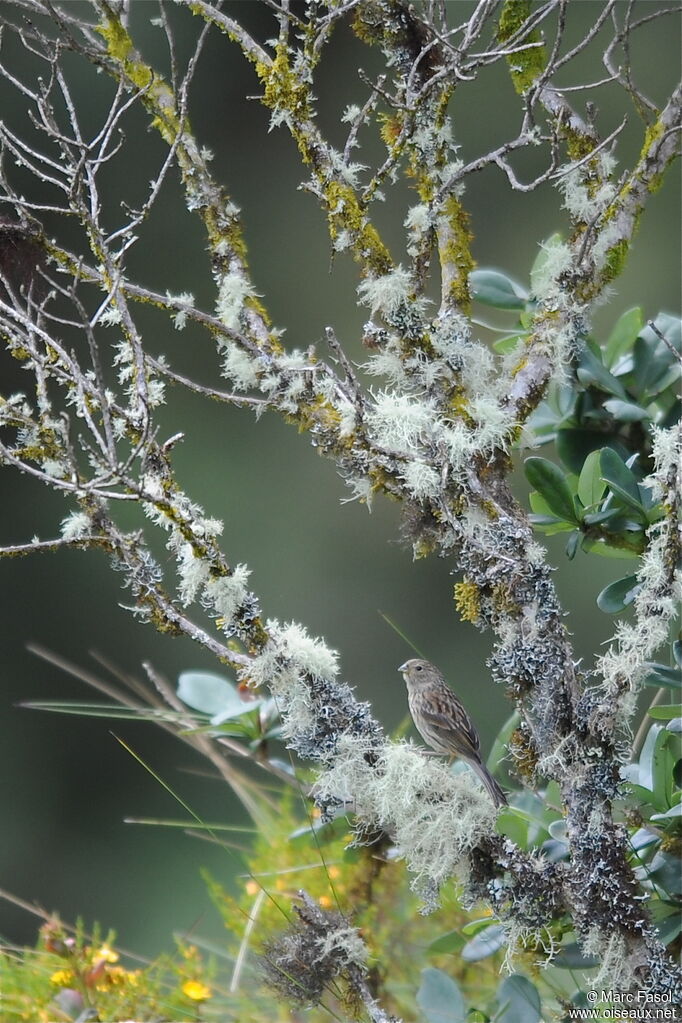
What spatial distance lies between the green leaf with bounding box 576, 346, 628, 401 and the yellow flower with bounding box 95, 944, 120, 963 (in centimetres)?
104

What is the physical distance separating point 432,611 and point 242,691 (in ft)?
14.8

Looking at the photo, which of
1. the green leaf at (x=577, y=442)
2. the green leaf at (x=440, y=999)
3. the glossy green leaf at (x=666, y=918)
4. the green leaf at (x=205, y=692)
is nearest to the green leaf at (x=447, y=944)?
the green leaf at (x=440, y=999)

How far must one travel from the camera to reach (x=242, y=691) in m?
1.79

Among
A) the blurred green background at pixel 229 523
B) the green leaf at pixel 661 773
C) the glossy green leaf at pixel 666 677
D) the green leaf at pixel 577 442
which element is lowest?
the green leaf at pixel 661 773

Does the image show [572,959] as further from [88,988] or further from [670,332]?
[670,332]

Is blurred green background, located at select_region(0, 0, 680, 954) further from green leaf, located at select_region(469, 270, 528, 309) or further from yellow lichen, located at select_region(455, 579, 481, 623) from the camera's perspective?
yellow lichen, located at select_region(455, 579, 481, 623)

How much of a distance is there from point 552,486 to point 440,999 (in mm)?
611

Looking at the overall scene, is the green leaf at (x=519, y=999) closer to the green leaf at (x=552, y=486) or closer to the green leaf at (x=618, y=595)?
the green leaf at (x=618, y=595)

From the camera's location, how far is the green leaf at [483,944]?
4.72 ft

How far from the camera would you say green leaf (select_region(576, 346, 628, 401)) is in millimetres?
1552

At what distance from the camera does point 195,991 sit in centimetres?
163

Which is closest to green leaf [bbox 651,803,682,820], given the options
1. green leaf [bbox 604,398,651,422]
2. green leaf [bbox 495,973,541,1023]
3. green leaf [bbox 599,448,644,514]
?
green leaf [bbox 495,973,541,1023]

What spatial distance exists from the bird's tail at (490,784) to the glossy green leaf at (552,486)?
341 millimetres

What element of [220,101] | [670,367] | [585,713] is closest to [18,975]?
[585,713]
